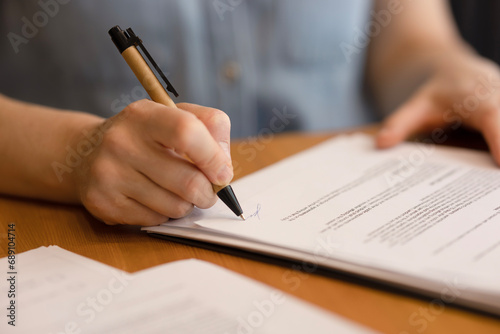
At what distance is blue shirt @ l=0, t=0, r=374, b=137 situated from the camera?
950 millimetres

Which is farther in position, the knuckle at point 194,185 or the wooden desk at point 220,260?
the knuckle at point 194,185

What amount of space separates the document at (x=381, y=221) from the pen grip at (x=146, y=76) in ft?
0.39

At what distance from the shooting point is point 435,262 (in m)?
0.37

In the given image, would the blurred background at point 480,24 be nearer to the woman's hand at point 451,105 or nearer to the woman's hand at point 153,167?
the woman's hand at point 451,105

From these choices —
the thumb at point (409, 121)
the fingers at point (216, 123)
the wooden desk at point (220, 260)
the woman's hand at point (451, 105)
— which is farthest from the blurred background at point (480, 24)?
the fingers at point (216, 123)

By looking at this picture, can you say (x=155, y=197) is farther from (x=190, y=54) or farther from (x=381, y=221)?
(x=190, y=54)

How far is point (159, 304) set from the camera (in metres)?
0.34

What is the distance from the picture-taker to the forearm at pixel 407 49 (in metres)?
0.95

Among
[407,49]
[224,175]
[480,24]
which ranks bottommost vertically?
[480,24]

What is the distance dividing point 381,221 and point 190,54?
0.68 metres

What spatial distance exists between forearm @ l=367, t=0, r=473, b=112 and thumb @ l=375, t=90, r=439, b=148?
141 mm

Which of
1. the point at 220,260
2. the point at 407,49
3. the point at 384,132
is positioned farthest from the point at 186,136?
the point at 407,49

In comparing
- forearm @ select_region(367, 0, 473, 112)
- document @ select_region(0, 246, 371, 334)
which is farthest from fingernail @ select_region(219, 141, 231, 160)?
forearm @ select_region(367, 0, 473, 112)

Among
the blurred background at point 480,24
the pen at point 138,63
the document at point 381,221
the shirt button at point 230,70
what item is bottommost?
the blurred background at point 480,24
